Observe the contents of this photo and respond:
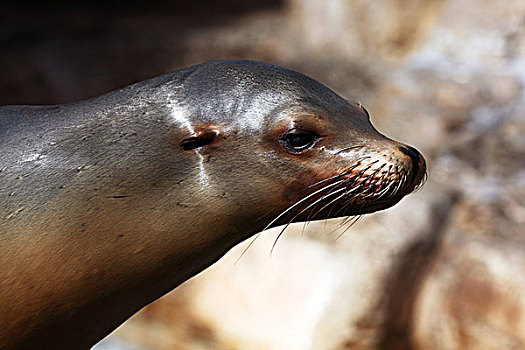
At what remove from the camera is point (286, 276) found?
13.7 feet

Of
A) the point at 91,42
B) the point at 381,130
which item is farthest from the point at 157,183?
the point at 91,42

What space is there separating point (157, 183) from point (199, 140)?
0.15m

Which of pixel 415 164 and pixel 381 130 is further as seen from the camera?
pixel 381 130

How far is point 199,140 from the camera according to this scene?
5.87 feet

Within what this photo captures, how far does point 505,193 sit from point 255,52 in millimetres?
2272

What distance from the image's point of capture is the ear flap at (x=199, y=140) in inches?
70.1

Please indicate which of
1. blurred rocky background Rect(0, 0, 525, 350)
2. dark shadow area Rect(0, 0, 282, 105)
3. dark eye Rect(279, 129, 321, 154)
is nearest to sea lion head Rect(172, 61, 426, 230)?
dark eye Rect(279, 129, 321, 154)

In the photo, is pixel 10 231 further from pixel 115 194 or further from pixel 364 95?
pixel 364 95

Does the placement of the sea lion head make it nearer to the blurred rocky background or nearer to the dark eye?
the dark eye

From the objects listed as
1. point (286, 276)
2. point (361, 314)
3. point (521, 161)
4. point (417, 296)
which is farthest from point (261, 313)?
point (521, 161)

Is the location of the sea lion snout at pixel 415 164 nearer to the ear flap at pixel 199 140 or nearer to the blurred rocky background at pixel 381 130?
the ear flap at pixel 199 140

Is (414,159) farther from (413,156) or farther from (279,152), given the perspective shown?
(279,152)

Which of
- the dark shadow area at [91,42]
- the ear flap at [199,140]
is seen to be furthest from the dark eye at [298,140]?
the dark shadow area at [91,42]

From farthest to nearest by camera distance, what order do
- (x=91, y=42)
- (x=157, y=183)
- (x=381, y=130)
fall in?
(x=91, y=42) < (x=381, y=130) < (x=157, y=183)
